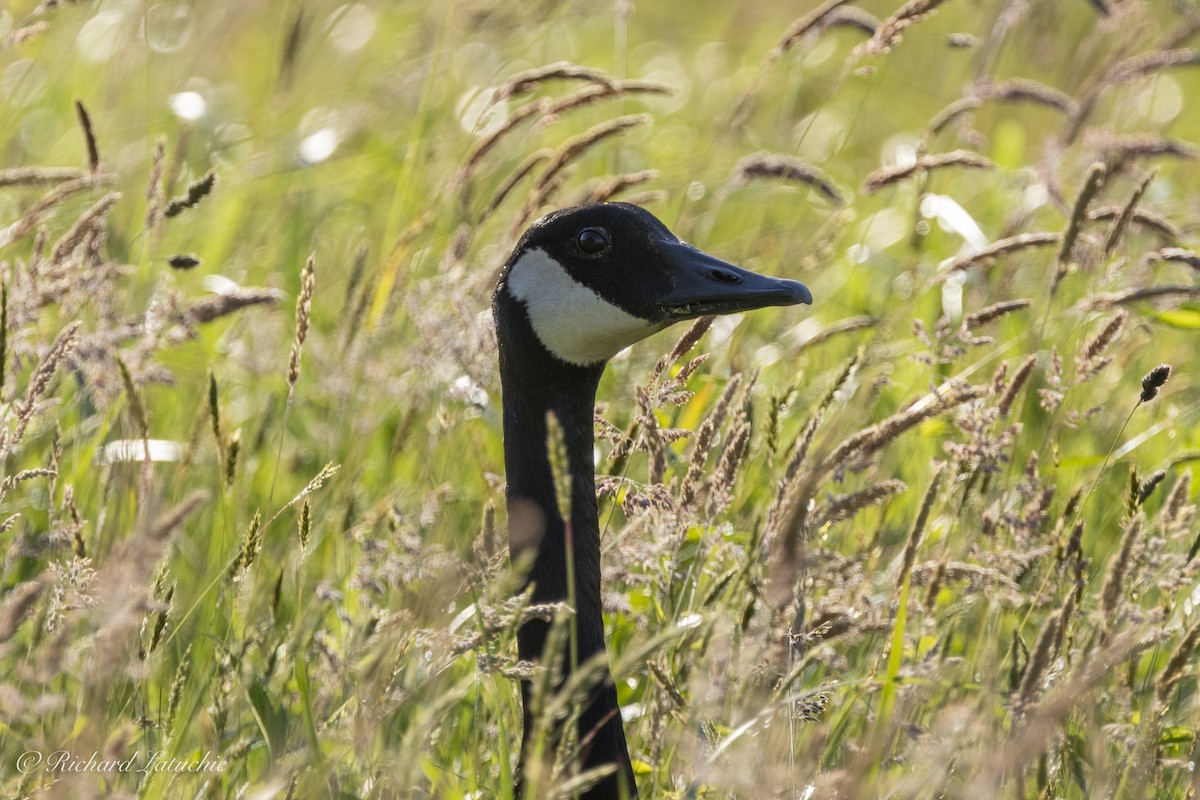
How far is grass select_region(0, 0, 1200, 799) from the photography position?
2.30m

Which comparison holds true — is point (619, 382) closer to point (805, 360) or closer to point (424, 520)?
point (805, 360)

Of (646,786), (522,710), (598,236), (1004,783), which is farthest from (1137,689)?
(598,236)

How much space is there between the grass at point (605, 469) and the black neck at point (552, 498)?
0.09 meters

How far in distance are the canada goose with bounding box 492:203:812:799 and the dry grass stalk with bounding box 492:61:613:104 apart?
2.11 feet

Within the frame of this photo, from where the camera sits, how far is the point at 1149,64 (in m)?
4.15

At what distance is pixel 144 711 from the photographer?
2.65m

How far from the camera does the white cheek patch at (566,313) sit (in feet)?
9.36

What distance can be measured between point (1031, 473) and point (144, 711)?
1840 millimetres

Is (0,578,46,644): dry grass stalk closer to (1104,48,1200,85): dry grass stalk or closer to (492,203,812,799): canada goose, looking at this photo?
(492,203,812,799): canada goose

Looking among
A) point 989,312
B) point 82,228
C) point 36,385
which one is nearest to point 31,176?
point 82,228

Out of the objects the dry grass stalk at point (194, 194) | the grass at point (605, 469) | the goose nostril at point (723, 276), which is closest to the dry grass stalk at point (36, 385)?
the grass at point (605, 469)

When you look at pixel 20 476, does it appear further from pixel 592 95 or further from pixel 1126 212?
pixel 1126 212

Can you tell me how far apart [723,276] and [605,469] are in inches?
18.9

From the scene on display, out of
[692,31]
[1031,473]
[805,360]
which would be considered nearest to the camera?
[1031,473]
